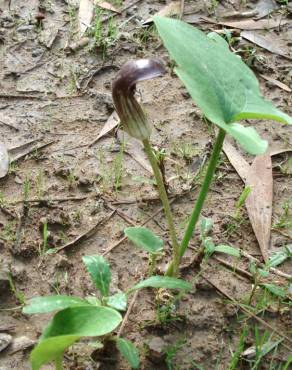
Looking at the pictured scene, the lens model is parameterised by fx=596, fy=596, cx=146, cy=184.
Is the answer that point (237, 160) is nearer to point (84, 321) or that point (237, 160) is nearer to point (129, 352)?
point (129, 352)

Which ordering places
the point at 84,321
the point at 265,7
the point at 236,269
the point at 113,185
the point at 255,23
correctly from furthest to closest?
1. the point at 265,7
2. the point at 255,23
3. the point at 113,185
4. the point at 236,269
5. the point at 84,321

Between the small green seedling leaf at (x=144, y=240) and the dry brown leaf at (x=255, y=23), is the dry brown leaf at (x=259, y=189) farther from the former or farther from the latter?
the dry brown leaf at (x=255, y=23)

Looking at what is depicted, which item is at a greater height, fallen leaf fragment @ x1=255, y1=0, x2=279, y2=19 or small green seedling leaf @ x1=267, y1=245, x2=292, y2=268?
fallen leaf fragment @ x1=255, y1=0, x2=279, y2=19

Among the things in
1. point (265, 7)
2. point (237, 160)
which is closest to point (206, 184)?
point (237, 160)

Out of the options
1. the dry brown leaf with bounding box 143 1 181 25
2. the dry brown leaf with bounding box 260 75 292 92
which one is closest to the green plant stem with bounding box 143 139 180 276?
the dry brown leaf with bounding box 260 75 292 92

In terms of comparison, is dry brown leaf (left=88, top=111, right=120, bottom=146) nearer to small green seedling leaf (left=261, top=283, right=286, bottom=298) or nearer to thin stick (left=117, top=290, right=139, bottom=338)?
thin stick (left=117, top=290, right=139, bottom=338)

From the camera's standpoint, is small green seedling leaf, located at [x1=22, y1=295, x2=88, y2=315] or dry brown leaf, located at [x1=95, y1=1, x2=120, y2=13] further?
dry brown leaf, located at [x1=95, y1=1, x2=120, y2=13]

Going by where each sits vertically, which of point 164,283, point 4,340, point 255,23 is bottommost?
point 4,340

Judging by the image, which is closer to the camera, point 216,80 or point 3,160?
point 216,80
